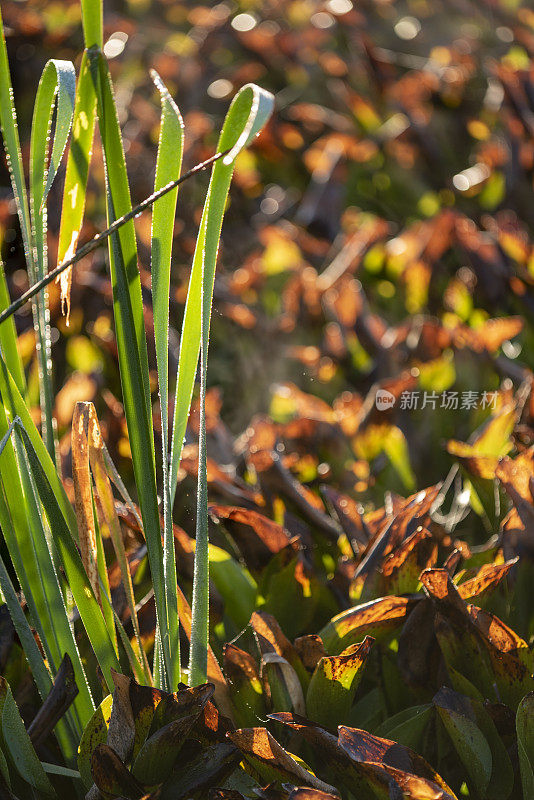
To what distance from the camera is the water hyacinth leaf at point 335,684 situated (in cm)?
88

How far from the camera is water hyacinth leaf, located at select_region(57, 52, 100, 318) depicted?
32.1 inches

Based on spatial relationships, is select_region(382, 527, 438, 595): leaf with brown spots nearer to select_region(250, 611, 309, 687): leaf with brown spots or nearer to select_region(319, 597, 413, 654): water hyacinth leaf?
select_region(319, 597, 413, 654): water hyacinth leaf

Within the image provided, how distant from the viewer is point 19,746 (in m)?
0.85

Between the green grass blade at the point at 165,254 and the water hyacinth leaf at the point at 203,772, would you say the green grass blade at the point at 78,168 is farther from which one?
the water hyacinth leaf at the point at 203,772

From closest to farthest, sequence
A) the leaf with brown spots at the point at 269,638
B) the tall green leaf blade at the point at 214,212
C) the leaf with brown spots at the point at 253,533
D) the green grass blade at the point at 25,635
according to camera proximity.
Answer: the tall green leaf blade at the point at 214,212 → the green grass blade at the point at 25,635 → the leaf with brown spots at the point at 269,638 → the leaf with brown spots at the point at 253,533

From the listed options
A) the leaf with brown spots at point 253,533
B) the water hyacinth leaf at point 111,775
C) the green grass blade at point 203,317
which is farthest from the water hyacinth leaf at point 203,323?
the leaf with brown spots at point 253,533

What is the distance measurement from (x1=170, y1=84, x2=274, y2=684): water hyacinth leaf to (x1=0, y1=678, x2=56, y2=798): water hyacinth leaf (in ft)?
0.56

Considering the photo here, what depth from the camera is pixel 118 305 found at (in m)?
0.85

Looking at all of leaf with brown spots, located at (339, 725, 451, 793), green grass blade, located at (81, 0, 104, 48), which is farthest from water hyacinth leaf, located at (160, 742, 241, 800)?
green grass blade, located at (81, 0, 104, 48)

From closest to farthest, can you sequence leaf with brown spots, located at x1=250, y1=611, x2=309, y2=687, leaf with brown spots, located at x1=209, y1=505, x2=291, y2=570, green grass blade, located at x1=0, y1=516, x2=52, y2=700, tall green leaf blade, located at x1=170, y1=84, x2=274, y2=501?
tall green leaf blade, located at x1=170, y1=84, x2=274, y2=501 < green grass blade, located at x1=0, y1=516, x2=52, y2=700 < leaf with brown spots, located at x1=250, y1=611, x2=309, y2=687 < leaf with brown spots, located at x1=209, y1=505, x2=291, y2=570

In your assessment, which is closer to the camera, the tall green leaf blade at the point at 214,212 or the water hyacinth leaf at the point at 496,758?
the tall green leaf blade at the point at 214,212

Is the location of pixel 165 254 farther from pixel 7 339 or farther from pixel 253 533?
pixel 253 533

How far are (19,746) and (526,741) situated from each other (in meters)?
0.50

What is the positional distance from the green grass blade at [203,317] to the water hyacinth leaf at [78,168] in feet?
0.39
